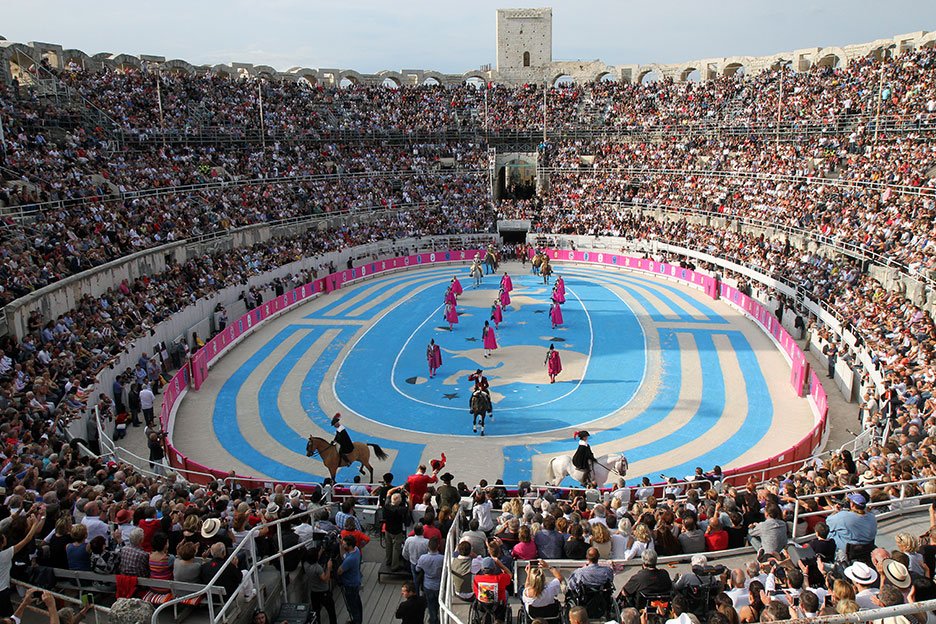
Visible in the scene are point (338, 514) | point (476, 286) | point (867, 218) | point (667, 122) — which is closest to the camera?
point (338, 514)

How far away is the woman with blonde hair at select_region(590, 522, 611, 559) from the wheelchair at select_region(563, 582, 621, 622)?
1.10m

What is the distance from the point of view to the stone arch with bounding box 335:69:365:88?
2624 inches

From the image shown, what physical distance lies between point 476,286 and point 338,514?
30612 mm

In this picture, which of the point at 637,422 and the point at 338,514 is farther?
the point at 637,422

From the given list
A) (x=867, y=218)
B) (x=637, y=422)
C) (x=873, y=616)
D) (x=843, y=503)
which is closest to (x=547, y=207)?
(x=867, y=218)

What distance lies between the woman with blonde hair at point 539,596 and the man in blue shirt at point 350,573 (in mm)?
2575

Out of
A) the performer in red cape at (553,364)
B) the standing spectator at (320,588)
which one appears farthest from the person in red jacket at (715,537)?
the performer in red cape at (553,364)

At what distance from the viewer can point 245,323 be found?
3056cm

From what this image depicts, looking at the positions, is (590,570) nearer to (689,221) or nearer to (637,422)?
(637,422)

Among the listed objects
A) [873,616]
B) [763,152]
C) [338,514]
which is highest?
[763,152]

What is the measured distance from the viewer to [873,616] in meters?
4.95

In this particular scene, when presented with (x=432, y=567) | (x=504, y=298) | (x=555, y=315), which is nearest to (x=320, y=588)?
(x=432, y=567)

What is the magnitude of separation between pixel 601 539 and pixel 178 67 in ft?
190

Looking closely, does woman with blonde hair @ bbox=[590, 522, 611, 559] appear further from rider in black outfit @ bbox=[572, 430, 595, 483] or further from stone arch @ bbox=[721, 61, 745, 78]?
stone arch @ bbox=[721, 61, 745, 78]
